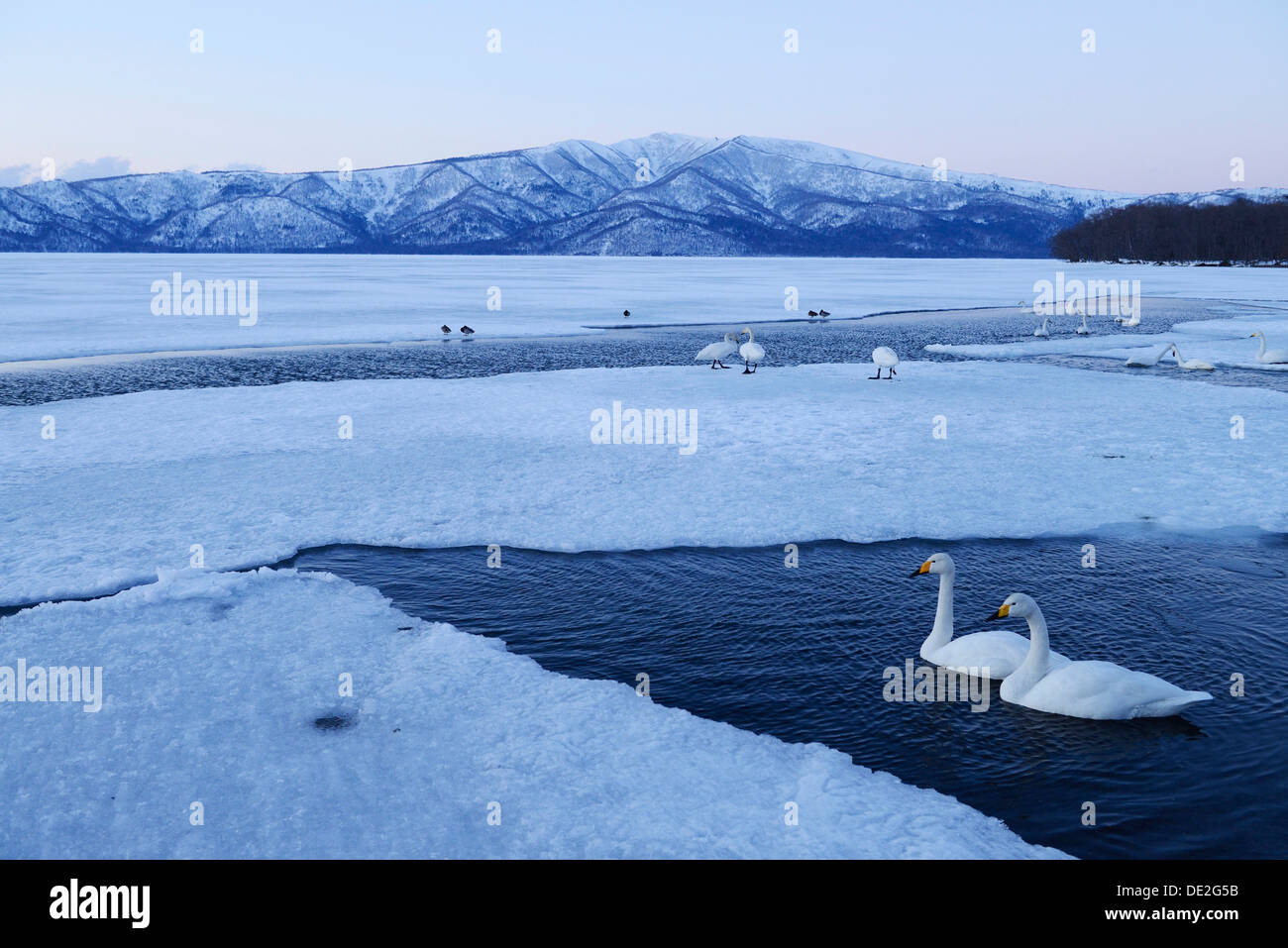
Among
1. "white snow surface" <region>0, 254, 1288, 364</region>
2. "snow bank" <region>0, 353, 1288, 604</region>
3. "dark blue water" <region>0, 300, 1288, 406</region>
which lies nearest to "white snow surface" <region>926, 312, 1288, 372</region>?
"dark blue water" <region>0, 300, 1288, 406</region>

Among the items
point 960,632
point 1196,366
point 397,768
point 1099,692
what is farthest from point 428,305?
point 1099,692

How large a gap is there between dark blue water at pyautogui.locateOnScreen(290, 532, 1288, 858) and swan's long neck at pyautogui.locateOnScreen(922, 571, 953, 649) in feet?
1.03

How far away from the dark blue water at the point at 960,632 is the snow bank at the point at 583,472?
0.84 m

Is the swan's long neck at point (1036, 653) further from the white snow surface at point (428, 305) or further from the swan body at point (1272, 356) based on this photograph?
the white snow surface at point (428, 305)

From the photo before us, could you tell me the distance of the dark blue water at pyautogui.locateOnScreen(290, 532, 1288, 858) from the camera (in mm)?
6309

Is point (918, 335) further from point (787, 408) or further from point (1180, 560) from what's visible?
point (1180, 560)

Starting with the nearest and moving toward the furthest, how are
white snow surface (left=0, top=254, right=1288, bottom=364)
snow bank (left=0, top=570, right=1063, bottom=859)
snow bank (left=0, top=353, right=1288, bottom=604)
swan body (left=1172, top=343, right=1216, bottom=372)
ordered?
1. snow bank (left=0, top=570, right=1063, bottom=859)
2. snow bank (left=0, top=353, right=1288, bottom=604)
3. swan body (left=1172, top=343, right=1216, bottom=372)
4. white snow surface (left=0, top=254, right=1288, bottom=364)

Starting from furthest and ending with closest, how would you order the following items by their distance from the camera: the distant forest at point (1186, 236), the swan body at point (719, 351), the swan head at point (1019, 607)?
1. the distant forest at point (1186, 236)
2. the swan body at point (719, 351)
3. the swan head at point (1019, 607)

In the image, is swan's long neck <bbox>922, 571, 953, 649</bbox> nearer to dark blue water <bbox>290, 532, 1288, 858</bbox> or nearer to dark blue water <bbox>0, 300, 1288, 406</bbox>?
dark blue water <bbox>290, 532, 1288, 858</bbox>

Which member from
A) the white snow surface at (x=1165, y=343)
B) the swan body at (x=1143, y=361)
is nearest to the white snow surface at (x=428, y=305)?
the white snow surface at (x=1165, y=343)

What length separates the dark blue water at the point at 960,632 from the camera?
6.31 m

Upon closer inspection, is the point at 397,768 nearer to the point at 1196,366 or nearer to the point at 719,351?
the point at 719,351

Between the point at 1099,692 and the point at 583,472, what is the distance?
29.4ft

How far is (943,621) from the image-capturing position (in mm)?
8375
